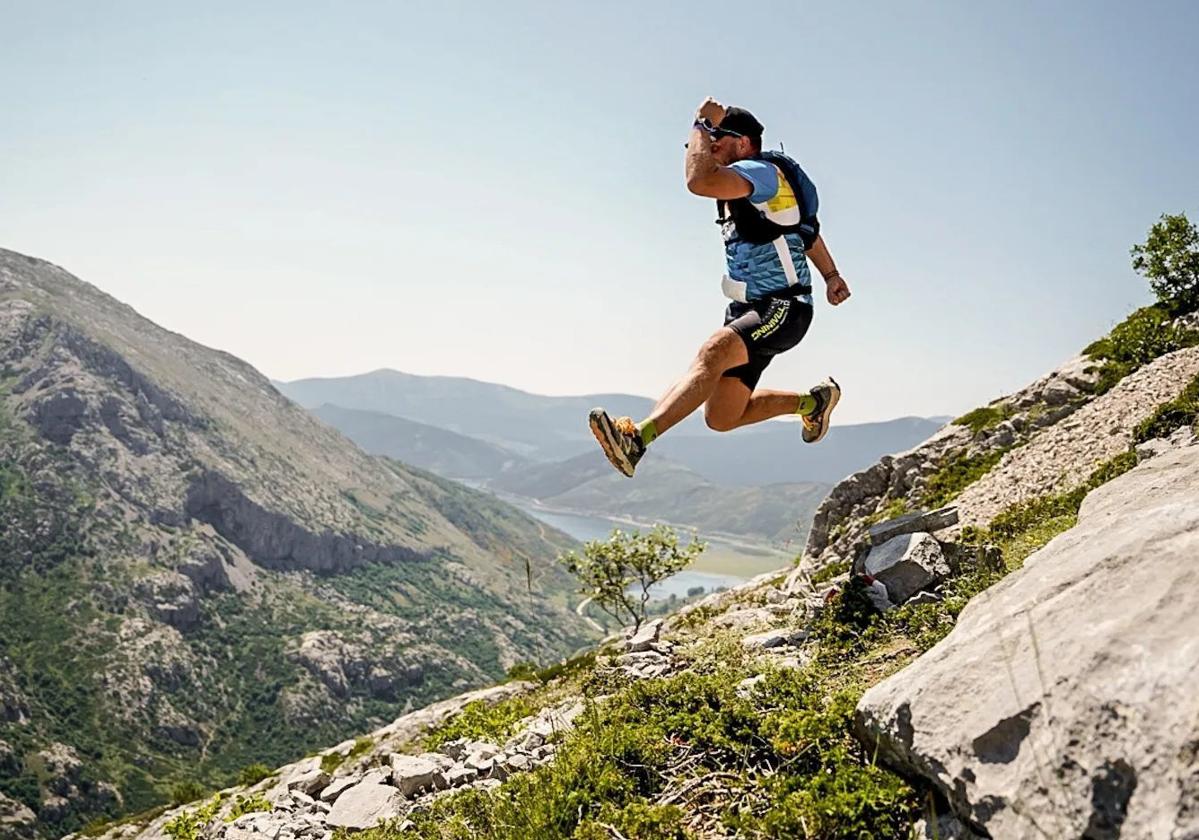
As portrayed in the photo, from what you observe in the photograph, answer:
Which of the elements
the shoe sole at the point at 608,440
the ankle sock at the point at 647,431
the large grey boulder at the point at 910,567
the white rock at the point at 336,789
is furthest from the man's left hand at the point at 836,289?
the white rock at the point at 336,789

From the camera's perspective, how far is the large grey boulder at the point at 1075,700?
251cm

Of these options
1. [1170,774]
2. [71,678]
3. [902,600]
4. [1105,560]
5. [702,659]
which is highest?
[1105,560]

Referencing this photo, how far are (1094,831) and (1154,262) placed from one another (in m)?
19.9

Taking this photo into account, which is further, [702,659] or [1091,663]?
[702,659]

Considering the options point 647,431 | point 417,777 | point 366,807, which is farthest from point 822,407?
point 366,807

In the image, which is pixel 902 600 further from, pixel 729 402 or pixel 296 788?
pixel 296 788

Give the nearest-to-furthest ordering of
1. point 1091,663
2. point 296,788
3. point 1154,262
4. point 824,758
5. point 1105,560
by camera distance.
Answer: point 1091,663 → point 1105,560 → point 824,758 → point 296,788 → point 1154,262

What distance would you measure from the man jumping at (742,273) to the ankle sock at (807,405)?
1172mm

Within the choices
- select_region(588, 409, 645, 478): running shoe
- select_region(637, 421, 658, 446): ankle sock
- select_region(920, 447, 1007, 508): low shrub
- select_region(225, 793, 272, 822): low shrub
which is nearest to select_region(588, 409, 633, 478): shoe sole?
select_region(588, 409, 645, 478): running shoe

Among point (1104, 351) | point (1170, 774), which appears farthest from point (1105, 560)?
point (1104, 351)

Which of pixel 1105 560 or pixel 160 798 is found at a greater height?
pixel 1105 560

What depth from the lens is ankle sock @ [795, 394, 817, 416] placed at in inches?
321

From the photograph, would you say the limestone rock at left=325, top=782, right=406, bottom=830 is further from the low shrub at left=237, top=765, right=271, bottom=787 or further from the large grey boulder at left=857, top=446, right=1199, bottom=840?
the low shrub at left=237, top=765, right=271, bottom=787

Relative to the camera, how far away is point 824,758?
4.25 metres
